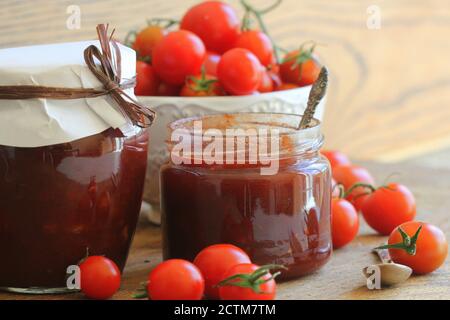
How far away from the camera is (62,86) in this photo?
1.06 metres

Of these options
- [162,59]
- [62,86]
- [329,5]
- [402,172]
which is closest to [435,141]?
[329,5]

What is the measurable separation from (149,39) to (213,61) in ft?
0.44

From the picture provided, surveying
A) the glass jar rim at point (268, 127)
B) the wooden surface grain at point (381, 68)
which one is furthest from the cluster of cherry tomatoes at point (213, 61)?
the wooden surface grain at point (381, 68)

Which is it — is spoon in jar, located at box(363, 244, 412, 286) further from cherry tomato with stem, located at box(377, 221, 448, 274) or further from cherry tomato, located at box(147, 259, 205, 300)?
cherry tomato, located at box(147, 259, 205, 300)

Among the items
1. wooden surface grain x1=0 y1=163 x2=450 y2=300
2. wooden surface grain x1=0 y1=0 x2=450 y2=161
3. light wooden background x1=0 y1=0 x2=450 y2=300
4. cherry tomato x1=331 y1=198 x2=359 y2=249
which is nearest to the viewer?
wooden surface grain x1=0 y1=163 x2=450 y2=300

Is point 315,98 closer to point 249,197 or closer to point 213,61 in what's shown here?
point 249,197

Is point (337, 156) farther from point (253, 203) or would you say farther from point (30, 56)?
point (30, 56)

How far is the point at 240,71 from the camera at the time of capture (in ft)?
4.52

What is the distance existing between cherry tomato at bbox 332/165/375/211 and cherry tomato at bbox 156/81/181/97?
0.37m

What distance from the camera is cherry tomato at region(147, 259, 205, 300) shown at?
103 cm

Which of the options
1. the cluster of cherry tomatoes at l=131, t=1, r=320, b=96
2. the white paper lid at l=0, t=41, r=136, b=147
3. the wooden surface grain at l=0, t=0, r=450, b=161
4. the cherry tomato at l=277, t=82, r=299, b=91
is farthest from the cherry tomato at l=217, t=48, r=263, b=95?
the wooden surface grain at l=0, t=0, r=450, b=161

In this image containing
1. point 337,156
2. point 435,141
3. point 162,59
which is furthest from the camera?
point 435,141

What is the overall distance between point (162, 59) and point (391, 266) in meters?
0.56
